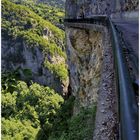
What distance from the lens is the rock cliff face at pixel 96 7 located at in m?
22.8

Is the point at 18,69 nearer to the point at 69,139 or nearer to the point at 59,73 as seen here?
the point at 59,73

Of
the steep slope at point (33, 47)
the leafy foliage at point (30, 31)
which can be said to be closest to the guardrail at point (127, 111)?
the steep slope at point (33, 47)

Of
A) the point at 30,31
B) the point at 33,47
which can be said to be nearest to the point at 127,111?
the point at 33,47

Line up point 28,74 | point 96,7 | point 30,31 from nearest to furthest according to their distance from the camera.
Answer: point 96,7 → point 28,74 → point 30,31

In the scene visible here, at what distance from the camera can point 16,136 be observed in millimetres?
32250

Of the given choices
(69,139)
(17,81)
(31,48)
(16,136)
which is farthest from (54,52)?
(69,139)

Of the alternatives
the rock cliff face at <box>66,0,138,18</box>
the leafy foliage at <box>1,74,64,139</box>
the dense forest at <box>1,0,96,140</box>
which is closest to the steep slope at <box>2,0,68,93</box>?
the dense forest at <box>1,0,96,140</box>

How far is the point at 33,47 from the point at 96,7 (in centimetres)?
3338

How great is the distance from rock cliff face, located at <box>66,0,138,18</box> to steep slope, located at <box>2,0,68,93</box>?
21141 millimetres

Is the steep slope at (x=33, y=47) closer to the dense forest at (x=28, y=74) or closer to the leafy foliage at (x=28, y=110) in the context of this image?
the dense forest at (x=28, y=74)

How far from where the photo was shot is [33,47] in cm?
6494

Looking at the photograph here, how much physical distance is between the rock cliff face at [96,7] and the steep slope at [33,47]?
69.4 ft

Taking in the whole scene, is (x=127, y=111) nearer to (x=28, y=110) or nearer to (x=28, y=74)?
(x=28, y=110)

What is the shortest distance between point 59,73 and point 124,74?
187 ft
